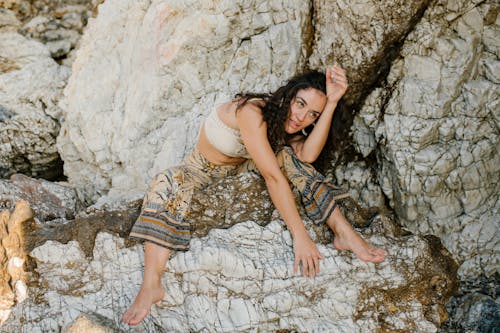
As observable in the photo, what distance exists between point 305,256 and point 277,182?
539mm

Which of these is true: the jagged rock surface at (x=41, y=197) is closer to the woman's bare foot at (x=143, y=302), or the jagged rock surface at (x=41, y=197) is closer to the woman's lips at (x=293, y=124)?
the woman's bare foot at (x=143, y=302)

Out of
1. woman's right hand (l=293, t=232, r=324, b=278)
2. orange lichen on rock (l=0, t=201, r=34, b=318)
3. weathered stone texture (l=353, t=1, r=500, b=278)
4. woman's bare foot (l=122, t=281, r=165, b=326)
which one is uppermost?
weathered stone texture (l=353, t=1, r=500, b=278)

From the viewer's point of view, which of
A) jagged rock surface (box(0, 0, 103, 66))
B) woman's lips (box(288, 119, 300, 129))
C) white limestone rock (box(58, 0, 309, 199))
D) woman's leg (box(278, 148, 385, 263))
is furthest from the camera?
jagged rock surface (box(0, 0, 103, 66))

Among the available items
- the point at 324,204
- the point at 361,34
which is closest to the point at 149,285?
the point at 324,204

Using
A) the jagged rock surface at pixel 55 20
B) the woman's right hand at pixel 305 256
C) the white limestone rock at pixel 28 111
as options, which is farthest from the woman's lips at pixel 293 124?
the jagged rock surface at pixel 55 20

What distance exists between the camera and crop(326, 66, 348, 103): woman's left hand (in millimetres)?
3680

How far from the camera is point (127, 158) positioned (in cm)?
529

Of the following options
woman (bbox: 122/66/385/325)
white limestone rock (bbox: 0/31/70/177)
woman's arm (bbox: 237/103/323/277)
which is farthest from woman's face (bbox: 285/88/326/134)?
white limestone rock (bbox: 0/31/70/177)

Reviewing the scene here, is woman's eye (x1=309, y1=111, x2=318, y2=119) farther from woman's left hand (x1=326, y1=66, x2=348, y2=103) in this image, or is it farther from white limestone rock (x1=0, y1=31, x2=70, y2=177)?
white limestone rock (x1=0, y1=31, x2=70, y2=177)

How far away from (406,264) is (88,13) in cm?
515

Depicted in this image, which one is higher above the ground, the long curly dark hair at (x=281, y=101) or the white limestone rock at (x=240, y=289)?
the long curly dark hair at (x=281, y=101)

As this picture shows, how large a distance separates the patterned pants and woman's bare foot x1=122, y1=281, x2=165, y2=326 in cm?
29

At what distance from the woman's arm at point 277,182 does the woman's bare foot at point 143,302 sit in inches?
36.9

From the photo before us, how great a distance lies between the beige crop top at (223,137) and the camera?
3.91 metres
